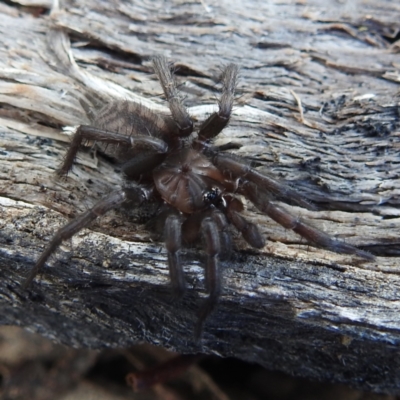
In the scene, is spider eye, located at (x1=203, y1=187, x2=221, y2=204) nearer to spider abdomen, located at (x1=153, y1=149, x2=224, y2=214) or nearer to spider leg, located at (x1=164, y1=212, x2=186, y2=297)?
spider abdomen, located at (x1=153, y1=149, x2=224, y2=214)

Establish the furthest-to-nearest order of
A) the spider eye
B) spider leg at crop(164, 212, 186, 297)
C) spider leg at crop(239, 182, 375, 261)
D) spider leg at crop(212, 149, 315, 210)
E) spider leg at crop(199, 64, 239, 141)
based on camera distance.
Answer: the spider eye
spider leg at crop(199, 64, 239, 141)
spider leg at crop(212, 149, 315, 210)
spider leg at crop(239, 182, 375, 261)
spider leg at crop(164, 212, 186, 297)

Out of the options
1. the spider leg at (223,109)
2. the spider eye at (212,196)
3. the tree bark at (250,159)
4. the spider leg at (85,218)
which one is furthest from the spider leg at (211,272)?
the spider leg at (223,109)

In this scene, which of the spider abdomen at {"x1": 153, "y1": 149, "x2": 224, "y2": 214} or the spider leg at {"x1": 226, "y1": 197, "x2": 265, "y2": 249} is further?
the spider abdomen at {"x1": 153, "y1": 149, "x2": 224, "y2": 214}

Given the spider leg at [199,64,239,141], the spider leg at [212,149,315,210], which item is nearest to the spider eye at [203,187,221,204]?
the spider leg at [212,149,315,210]

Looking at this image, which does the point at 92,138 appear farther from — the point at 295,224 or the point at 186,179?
the point at 295,224

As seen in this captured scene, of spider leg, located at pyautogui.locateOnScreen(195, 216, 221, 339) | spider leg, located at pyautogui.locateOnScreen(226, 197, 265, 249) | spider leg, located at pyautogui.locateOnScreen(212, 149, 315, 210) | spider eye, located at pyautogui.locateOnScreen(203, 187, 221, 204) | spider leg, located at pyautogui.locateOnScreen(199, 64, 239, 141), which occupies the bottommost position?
spider leg, located at pyautogui.locateOnScreen(195, 216, 221, 339)

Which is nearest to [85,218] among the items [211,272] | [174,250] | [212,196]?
[174,250]

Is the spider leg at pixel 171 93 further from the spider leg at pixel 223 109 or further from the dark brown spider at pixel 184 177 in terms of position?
the spider leg at pixel 223 109
